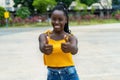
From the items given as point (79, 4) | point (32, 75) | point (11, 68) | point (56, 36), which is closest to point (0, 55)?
point (11, 68)

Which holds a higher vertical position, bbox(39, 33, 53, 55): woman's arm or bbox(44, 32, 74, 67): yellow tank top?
bbox(39, 33, 53, 55): woman's arm

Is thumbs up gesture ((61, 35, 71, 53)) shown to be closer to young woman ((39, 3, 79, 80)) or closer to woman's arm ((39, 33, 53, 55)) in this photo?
young woman ((39, 3, 79, 80))

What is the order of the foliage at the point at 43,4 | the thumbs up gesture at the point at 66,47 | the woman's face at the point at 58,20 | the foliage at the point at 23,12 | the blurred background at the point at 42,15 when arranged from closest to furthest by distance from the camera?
the thumbs up gesture at the point at 66,47, the woman's face at the point at 58,20, the blurred background at the point at 42,15, the foliage at the point at 43,4, the foliage at the point at 23,12

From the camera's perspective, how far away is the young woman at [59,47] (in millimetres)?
3968

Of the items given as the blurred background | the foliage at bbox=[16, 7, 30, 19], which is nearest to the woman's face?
the blurred background

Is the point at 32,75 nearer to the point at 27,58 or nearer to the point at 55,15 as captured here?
the point at 27,58

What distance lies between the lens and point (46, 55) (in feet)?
13.3

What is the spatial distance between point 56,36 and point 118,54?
27.7ft

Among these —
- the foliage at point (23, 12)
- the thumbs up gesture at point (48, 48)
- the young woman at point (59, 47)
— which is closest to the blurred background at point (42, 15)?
the foliage at point (23, 12)

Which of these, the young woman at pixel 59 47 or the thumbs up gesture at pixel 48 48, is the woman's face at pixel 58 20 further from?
the thumbs up gesture at pixel 48 48

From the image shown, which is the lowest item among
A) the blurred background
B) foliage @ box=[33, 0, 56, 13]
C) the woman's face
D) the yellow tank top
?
the blurred background

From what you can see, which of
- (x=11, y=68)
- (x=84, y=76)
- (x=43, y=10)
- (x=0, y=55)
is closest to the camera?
(x=84, y=76)

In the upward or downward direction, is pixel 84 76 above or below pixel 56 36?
below

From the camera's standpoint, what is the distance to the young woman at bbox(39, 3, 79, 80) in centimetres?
397
